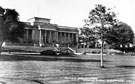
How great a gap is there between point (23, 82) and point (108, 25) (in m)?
12.3

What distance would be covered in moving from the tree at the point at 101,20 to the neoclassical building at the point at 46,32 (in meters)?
62.1

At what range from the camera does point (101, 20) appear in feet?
69.1

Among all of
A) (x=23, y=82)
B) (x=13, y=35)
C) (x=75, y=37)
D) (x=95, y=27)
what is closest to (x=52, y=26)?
(x=75, y=37)

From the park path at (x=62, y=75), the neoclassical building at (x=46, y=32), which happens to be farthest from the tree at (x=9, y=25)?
the neoclassical building at (x=46, y=32)

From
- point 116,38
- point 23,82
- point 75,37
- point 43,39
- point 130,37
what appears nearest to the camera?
point 23,82

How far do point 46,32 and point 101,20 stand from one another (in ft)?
231

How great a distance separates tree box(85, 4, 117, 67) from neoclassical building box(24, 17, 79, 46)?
62124mm

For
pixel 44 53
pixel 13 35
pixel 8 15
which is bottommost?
pixel 44 53

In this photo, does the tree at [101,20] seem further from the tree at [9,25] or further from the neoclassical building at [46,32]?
the neoclassical building at [46,32]

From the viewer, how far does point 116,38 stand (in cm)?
2072

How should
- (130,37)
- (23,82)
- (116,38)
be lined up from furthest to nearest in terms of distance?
(130,37), (116,38), (23,82)

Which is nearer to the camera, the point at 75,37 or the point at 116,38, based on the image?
the point at 116,38

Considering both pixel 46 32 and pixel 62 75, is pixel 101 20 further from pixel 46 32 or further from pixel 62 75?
pixel 46 32

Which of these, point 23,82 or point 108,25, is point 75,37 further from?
point 23,82
